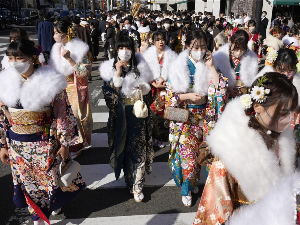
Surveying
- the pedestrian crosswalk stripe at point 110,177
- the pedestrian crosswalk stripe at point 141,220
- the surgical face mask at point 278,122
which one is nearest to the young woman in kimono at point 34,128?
the pedestrian crosswalk stripe at point 141,220

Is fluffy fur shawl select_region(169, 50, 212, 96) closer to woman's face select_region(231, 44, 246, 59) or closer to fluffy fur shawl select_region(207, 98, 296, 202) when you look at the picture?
woman's face select_region(231, 44, 246, 59)

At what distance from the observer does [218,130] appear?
5.61 ft

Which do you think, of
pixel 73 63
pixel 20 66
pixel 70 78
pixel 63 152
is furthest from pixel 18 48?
pixel 70 78

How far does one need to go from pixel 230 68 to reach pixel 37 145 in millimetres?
2276

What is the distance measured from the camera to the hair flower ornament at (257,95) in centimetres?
155

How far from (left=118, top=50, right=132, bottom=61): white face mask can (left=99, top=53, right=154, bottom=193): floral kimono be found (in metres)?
0.14

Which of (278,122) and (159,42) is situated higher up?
(159,42)

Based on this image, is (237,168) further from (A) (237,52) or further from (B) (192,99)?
(A) (237,52)

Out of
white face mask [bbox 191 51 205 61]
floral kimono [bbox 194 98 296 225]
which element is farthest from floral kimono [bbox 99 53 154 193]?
floral kimono [bbox 194 98 296 225]

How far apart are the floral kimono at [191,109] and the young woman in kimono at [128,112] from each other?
314 mm

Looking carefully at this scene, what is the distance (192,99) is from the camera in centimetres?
291

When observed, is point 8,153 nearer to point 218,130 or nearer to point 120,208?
point 120,208

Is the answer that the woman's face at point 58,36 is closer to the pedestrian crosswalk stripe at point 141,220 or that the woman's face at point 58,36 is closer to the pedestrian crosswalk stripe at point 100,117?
the pedestrian crosswalk stripe at point 100,117

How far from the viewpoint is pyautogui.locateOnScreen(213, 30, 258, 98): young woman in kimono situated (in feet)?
11.2
